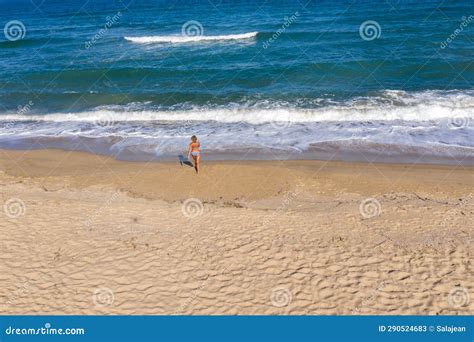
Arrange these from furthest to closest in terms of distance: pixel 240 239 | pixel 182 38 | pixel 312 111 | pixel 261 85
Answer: pixel 182 38 → pixel 261 85 → pixel 312 111 → pixel 240 239

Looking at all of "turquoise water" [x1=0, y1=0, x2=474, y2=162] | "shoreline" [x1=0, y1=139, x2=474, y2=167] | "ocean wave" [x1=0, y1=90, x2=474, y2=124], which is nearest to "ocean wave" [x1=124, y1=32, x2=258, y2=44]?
"turquoise water" [x1=0, y1=0, x2=474, y2=162]

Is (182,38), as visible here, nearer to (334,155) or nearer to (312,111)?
(312,111)

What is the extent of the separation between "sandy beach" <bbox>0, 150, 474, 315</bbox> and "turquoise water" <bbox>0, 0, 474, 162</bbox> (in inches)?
91.8

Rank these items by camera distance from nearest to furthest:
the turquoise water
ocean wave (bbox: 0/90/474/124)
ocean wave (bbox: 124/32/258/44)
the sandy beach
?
the sandy beach < the turquoise water < ocean wave (bbox: 0/90/474/124) < ocean wave (bbox: 124/32/258/44)

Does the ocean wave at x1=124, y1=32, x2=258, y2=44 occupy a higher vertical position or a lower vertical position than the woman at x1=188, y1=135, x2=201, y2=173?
higher

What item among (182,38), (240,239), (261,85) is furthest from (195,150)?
(182,38)

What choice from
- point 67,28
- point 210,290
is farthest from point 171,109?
point 67,28

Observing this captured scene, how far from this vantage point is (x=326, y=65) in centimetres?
2566

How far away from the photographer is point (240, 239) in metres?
9.98

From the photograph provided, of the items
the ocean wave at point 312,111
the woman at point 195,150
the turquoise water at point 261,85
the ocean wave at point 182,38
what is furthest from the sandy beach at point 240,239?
the ocean wave at point 182,38

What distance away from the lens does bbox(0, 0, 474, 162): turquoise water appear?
17.0 metres

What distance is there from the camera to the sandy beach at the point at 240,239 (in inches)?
314

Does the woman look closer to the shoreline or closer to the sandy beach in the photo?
the sandy beach

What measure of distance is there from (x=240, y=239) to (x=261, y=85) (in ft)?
50.9
